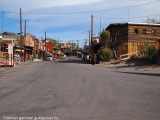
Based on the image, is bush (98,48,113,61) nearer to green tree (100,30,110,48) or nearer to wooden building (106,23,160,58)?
green tree (100,30,110,48)

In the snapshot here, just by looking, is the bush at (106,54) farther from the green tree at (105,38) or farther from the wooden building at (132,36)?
the wooden building at (132,36)

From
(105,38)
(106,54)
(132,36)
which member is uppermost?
(132,36)

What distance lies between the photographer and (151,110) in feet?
18.3

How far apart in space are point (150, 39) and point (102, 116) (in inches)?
→ 1356

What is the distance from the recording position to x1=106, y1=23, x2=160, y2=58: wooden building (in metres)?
35.4

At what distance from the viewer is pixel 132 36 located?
35562 millimetres

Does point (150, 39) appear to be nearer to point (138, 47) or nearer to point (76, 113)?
point (138, 47)

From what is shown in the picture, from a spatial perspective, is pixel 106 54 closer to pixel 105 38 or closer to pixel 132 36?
pixel 105 38

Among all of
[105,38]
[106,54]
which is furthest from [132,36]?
[106,54]

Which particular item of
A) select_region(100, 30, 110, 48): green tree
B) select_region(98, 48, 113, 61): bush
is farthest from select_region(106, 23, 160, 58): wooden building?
select_region(98, 48, 113, 61): bush

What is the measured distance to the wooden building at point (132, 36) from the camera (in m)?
35.4

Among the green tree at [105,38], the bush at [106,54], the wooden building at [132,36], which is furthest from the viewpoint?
the wooden building at [132,36]

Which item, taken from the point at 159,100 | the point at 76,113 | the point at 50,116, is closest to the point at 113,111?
the point at 76,113

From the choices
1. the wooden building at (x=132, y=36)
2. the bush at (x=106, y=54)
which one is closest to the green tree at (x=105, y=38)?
the bush at (x=106, y=54)
